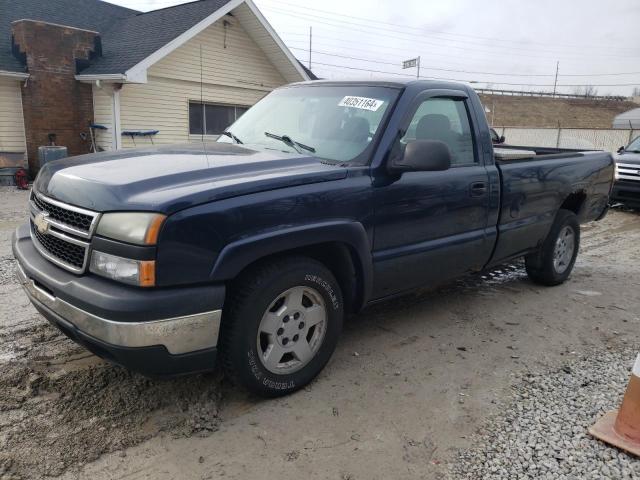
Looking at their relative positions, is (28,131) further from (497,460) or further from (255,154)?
(497,460)

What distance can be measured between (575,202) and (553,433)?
365 cm

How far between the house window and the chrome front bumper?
1249cm

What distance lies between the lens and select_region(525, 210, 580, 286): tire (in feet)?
18.3

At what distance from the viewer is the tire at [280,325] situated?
2.92 meters

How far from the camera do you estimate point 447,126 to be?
13.9ft

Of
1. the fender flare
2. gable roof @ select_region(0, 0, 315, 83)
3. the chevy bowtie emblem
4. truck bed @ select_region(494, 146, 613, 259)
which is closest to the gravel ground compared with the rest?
the fender flare

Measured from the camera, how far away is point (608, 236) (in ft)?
29.6

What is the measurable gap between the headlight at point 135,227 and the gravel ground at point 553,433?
193 cm

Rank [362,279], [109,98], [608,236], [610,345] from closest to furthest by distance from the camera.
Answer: [362,279], [610,345], [608,236], [109,98]

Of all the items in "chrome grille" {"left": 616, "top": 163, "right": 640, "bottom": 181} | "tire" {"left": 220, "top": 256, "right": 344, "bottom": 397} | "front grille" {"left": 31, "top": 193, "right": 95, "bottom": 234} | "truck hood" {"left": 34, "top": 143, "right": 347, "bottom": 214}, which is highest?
"truck hood" {"left": 34, "top": 143, "right": 347, "bottom": 214}

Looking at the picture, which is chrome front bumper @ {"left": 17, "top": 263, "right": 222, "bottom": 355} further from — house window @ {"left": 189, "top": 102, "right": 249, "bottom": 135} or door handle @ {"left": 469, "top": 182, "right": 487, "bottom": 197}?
house window @ {"left": 189, "top": 102, "right": 249, "bottom": 135}

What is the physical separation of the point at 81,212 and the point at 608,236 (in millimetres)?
8780

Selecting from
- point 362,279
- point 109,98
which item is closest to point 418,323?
point 362,279

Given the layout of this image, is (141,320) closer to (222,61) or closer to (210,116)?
(210,116)
